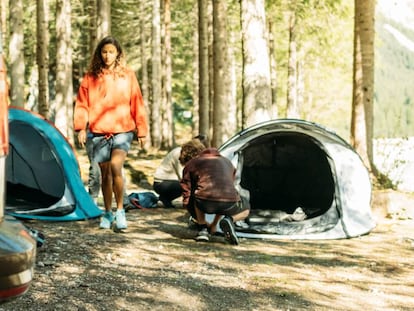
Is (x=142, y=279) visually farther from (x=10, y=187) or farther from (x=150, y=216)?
(x=10, y=187)

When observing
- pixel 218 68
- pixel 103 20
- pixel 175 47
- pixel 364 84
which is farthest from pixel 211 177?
pixel 175 47

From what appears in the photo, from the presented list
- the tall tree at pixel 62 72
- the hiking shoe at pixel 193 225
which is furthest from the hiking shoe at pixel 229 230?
the tall tree at pixel 62 72

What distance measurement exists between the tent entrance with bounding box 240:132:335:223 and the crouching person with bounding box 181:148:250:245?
9.76ft

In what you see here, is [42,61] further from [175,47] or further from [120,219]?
[175,47]

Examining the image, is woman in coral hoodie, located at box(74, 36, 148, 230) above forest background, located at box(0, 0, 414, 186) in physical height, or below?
below

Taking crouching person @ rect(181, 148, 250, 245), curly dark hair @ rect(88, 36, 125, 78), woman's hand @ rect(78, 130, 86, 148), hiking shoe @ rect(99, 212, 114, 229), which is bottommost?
hiking shoe @ rect(99, 212, 114, 229)

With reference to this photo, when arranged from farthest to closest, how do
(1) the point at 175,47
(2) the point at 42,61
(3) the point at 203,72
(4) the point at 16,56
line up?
(1) the point at 175,47, (3) the point at 203,72, (2) the point at 42,61, (4) the point at 16,56

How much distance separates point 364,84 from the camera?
39.8ft

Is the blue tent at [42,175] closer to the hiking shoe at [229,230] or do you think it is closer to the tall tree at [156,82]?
the hiking shoe at [229,230]

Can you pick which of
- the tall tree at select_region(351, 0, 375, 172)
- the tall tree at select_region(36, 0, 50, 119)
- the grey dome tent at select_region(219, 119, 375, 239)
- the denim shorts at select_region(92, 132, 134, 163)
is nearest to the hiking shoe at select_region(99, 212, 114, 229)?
the denim shorts at select_region(92, 132, 134, 163)

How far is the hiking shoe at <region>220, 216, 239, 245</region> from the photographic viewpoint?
7.81 m

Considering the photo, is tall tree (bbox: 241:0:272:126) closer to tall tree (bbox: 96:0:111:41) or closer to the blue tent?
the blue tent

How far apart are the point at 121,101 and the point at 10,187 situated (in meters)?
3.27

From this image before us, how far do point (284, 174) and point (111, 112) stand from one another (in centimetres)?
416
